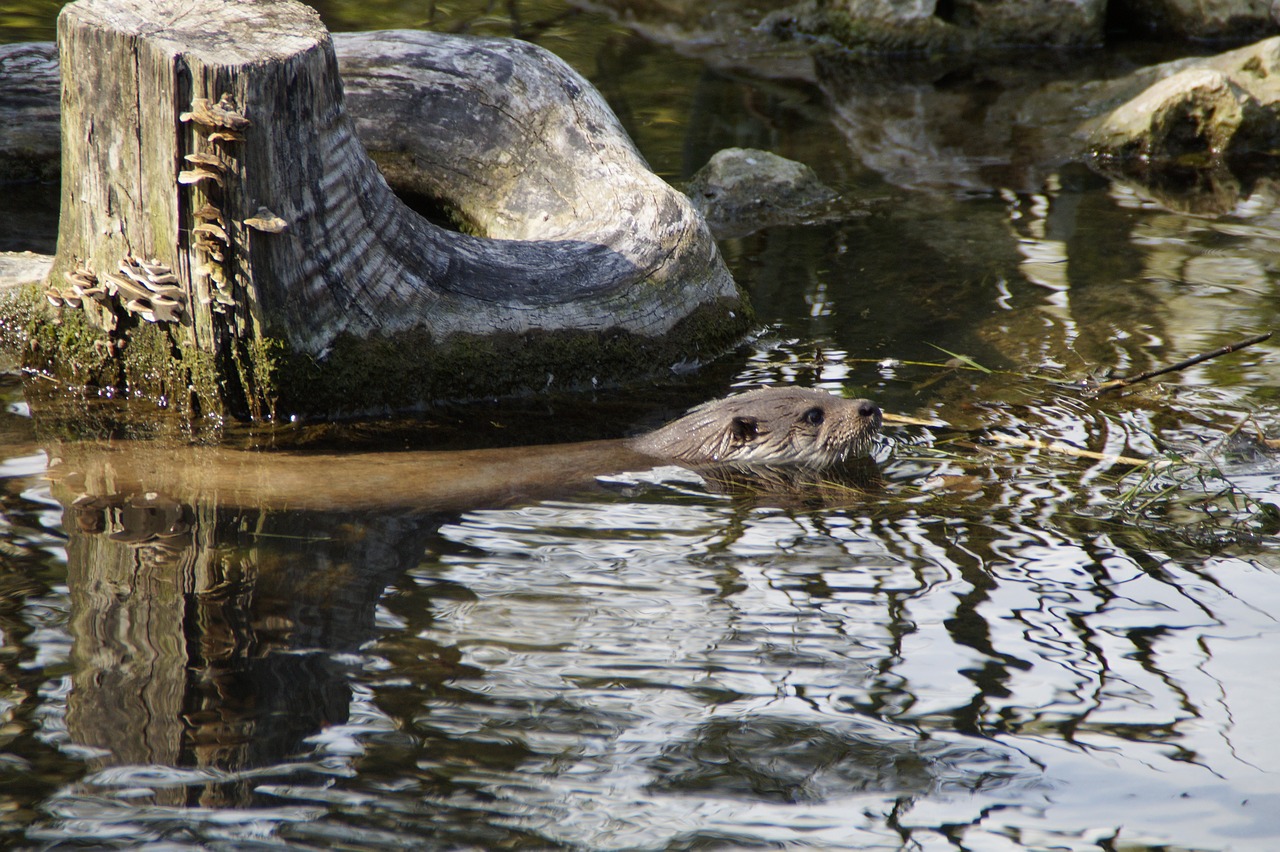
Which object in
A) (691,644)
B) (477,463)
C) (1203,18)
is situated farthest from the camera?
(1203,18)

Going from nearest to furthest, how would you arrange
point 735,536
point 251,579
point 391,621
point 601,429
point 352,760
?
point 352,760, point 391,621, point 251,579, point 735,536, point 601,429

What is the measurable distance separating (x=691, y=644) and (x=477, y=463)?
5.26 ft

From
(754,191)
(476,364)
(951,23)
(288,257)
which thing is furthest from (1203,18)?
(288,257)

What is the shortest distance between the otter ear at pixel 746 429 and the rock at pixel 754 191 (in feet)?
11.6

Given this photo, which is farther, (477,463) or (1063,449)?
(1063,449)

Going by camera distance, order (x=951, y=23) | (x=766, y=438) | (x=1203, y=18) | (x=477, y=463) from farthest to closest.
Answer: (x=951, y=23), (x=1203, y=18), (x=766, y=438), (x=477, y=463)

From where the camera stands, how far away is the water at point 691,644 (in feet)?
9.13

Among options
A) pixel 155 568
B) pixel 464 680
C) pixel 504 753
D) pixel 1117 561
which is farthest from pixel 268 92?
pixel 1117 561

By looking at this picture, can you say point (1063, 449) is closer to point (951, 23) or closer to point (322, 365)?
point (322, 365)

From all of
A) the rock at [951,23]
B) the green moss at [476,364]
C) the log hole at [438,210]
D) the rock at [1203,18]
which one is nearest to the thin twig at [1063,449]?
the green moss at [476,364]

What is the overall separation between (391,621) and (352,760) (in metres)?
0.72

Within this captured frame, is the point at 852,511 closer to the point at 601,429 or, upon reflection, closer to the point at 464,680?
the point at 601,429

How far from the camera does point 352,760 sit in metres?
2.90

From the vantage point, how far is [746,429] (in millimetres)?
5105
